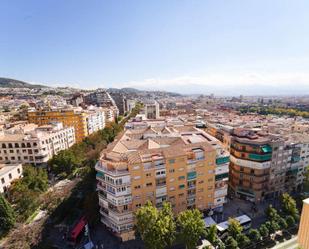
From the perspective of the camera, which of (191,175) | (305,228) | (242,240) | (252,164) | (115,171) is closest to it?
(305,228)

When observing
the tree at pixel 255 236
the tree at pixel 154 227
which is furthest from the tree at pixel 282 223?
the tree at pixel 154 227

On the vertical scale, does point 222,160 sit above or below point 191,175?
above

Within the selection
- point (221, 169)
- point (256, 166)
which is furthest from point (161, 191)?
point (256, 166)

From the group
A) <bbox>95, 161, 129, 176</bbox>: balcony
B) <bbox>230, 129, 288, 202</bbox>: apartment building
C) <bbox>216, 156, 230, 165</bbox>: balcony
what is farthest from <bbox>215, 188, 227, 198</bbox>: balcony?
<bbox>95, 161, 129, 176</bbox>: balcony

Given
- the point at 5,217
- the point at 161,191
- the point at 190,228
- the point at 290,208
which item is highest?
the point at 161,191

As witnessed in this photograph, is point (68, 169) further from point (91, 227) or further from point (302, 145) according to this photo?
point (302, 145)

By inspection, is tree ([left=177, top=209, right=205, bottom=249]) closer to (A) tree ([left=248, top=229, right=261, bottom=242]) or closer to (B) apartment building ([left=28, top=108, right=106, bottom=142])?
(A) tree ([left=248, top=229, right=261, bottom=242])

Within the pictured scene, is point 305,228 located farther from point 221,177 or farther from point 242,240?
point 221,177
